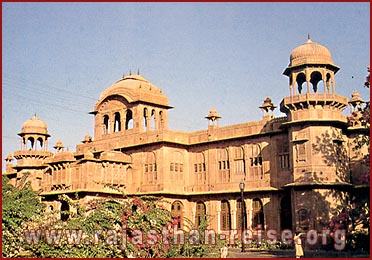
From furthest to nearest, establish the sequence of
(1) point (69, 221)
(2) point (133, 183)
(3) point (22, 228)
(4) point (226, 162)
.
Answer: (2) point (133, 183), (4) point (226, 162), (3) point (22, 228), (1) point (69, 221)

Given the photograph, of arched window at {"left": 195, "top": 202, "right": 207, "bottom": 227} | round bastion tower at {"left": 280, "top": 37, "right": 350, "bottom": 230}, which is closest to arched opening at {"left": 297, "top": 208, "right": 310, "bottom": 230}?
round bastion tower at {"left": 280, "top": 37, "right": 350, "bottom": 230}

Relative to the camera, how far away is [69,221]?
50.3 feet

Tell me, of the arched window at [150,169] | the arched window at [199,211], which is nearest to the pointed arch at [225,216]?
the arched window at [199,211]

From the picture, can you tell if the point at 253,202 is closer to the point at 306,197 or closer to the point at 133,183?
the point at 306,197

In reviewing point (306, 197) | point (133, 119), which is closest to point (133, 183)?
point (133, 119)

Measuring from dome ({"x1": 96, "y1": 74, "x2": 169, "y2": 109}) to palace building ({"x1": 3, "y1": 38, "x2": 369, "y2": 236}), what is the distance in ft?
0.34

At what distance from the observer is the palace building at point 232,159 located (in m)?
29.7

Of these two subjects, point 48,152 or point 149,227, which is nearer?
point 149,227

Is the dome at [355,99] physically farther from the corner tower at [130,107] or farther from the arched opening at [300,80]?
the corner tower at [130,107]

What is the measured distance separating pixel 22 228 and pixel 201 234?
5.97 meters

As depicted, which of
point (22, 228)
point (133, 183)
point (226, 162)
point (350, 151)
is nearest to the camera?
point (22, 228)

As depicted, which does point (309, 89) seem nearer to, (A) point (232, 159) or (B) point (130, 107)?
(A) point (232, 159)

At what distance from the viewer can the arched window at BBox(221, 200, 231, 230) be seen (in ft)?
113

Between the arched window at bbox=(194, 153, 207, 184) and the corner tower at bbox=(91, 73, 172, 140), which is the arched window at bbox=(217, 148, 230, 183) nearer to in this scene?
the arched window at bbox=(194, 153, 207, 184)
